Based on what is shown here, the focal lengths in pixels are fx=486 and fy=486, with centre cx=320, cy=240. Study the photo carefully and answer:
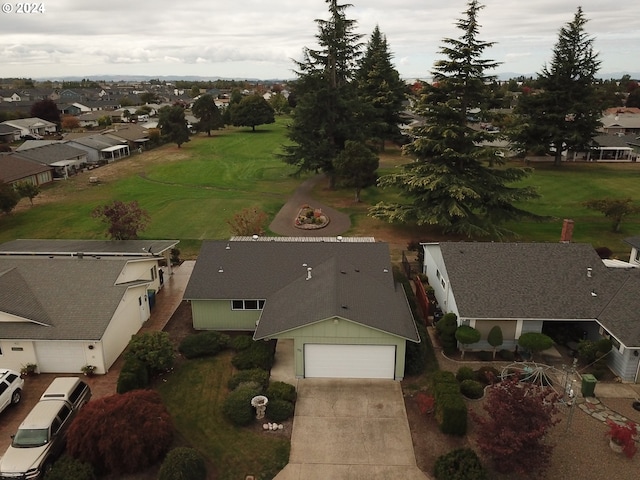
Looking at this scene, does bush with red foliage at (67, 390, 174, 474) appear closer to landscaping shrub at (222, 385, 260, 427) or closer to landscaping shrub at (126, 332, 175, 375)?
landscaping shrub at (222, 385, 260, 427)

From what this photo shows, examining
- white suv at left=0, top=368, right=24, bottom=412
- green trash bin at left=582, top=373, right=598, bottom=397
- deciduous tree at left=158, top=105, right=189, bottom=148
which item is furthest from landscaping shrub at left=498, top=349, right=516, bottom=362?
deciduous tree at left=158, top=105, right=189, bottom=148

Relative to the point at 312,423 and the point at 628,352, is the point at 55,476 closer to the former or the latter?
the point at 312,423

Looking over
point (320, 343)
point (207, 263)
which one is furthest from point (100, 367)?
Result: point (320, 343)

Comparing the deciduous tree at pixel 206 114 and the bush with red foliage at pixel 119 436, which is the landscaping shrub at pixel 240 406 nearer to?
the bush with red foliage at pixel 119 436

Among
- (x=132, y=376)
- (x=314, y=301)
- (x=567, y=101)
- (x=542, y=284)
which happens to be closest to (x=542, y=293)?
(x=542, y=284)

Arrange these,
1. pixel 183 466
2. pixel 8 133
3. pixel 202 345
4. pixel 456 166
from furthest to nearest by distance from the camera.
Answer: pixel 8 133, pixel 456 166, pixel 202 345, pixel 183 466

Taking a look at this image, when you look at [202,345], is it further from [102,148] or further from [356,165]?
[102,148]
